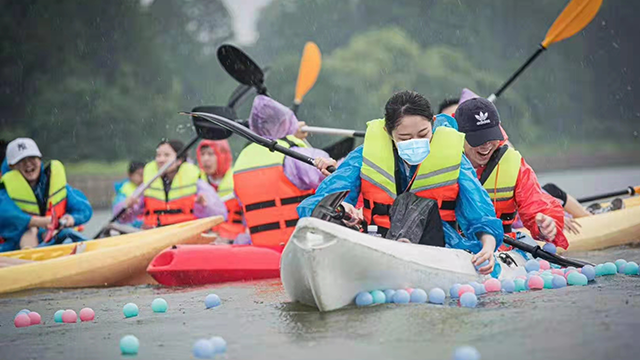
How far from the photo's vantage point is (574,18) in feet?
28.3

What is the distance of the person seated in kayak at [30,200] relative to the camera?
25.5ft

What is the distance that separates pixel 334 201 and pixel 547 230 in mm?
1365

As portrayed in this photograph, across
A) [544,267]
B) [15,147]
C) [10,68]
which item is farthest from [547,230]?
[10,68]

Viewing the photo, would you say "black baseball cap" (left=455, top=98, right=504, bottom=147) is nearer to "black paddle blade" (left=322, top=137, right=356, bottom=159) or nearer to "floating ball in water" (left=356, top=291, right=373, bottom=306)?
"floating ball in water" (left=356, top=291, right=373, bottom=306)

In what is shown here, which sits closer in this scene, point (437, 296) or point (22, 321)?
point (437, 296)

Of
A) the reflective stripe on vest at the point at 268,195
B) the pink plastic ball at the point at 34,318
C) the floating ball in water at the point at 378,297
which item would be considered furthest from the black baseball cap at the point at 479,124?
the pink plastic ball at the point at 34,318

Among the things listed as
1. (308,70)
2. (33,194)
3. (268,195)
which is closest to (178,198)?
(33,194)

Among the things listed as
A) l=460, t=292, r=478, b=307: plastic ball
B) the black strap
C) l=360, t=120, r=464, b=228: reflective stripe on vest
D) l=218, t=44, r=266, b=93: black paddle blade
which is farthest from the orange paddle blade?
l=460, t=292, r=478, b=307: plastic ball

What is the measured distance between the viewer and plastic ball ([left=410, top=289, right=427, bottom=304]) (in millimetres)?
4066

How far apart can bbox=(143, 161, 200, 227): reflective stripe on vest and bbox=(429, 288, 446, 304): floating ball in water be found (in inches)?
206

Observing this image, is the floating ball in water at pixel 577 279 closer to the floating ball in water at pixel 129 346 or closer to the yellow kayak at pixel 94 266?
the floating ball in water at pixel 129 346

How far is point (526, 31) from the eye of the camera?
1462 inches

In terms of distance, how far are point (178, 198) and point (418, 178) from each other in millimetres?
5047

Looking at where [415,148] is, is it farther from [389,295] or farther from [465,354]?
[465,354]
